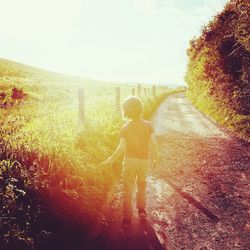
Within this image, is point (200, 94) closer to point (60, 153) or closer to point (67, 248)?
point (60, 153)

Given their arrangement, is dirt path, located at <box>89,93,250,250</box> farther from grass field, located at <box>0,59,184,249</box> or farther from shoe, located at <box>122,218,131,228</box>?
grass field, located at <box>0,59,184,249</box>

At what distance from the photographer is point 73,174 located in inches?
265

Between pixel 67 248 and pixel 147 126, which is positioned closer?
A: pixel 67 248

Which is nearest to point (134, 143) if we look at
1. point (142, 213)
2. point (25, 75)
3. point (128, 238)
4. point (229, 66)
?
point (142, 213)

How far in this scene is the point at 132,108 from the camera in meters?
5.71

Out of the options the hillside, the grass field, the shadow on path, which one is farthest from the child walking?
the hillside

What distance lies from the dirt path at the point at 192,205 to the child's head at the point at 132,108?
5.78 feet

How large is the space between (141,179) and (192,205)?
4.80 ft

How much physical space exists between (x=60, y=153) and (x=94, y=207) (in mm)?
1244

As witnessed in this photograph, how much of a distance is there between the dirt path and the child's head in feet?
5.78

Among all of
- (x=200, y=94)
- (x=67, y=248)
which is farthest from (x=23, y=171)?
(x=200, y=94)

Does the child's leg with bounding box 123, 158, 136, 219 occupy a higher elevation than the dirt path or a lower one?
higher

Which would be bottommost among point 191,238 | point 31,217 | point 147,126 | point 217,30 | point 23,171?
point 191,238

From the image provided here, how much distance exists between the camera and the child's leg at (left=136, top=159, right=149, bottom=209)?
5906 millimetres
